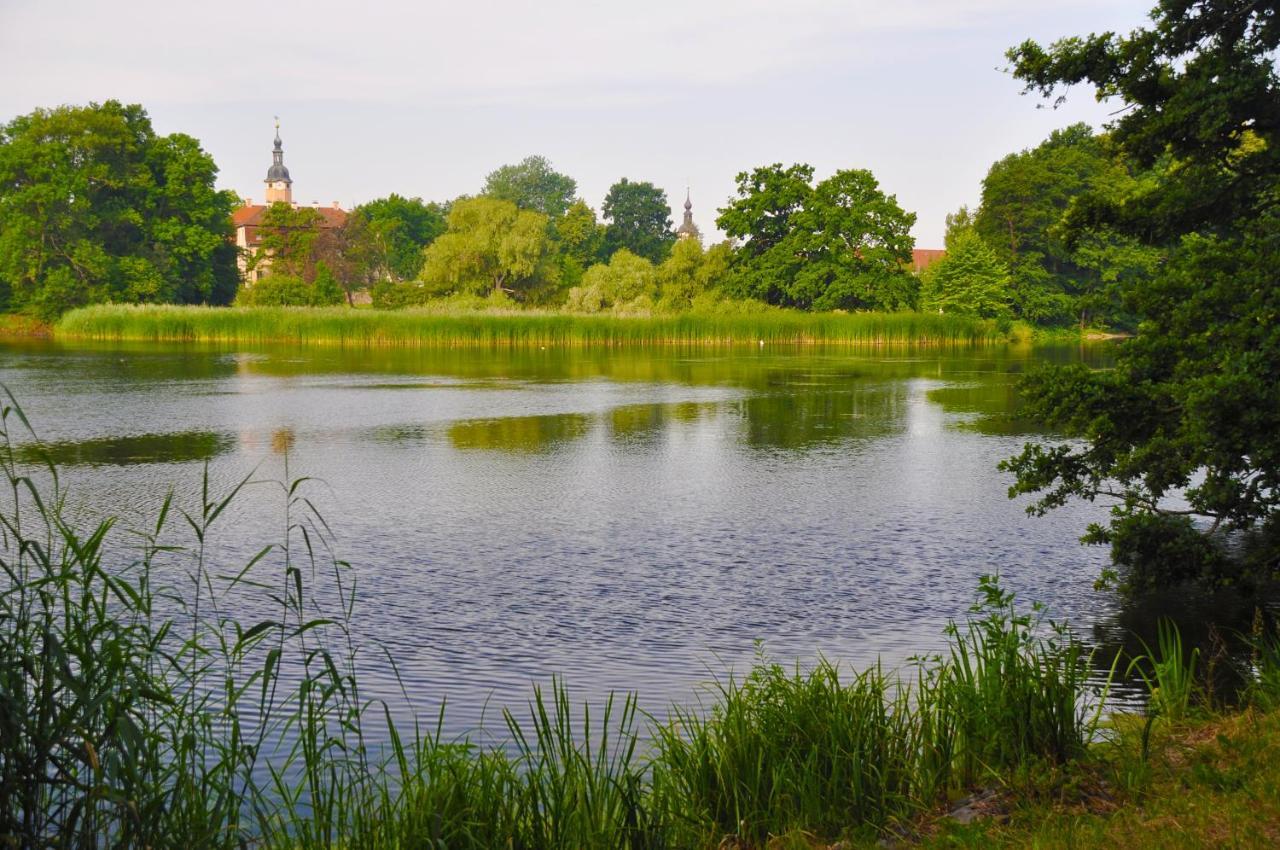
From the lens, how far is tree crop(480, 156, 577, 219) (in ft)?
400

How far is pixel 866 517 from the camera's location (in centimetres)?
1352

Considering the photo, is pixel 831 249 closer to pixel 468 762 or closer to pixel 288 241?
pixel 288 241

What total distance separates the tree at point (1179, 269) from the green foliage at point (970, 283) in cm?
5993

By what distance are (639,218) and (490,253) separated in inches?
1773

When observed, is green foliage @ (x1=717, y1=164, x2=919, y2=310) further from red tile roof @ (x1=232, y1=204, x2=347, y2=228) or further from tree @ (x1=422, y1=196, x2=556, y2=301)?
red tile roof @ (x1=232, y1=204, x2=347, y2=228)

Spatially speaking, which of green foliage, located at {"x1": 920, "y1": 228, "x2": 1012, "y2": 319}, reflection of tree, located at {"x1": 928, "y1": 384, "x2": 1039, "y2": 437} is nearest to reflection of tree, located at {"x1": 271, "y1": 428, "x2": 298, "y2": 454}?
reflection of tree, located at {"x1": 928, "y1": 384, "x2": 1039, "y2": 437}

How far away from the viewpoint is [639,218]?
112062 mm

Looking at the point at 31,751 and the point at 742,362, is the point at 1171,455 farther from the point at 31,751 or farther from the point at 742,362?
the point at 742,362

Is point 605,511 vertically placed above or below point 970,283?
below

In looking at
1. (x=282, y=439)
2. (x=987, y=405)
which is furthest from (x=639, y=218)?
(x=282, y=439)

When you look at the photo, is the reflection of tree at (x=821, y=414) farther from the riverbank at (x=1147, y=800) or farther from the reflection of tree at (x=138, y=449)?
the riverbank at (x=1147, y=800)

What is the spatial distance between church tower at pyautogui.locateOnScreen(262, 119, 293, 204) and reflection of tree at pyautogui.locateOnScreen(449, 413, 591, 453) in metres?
107

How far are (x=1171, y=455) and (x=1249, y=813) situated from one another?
4853 mm

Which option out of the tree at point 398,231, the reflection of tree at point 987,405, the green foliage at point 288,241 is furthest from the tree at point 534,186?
the reflection of tree at point 987,405
